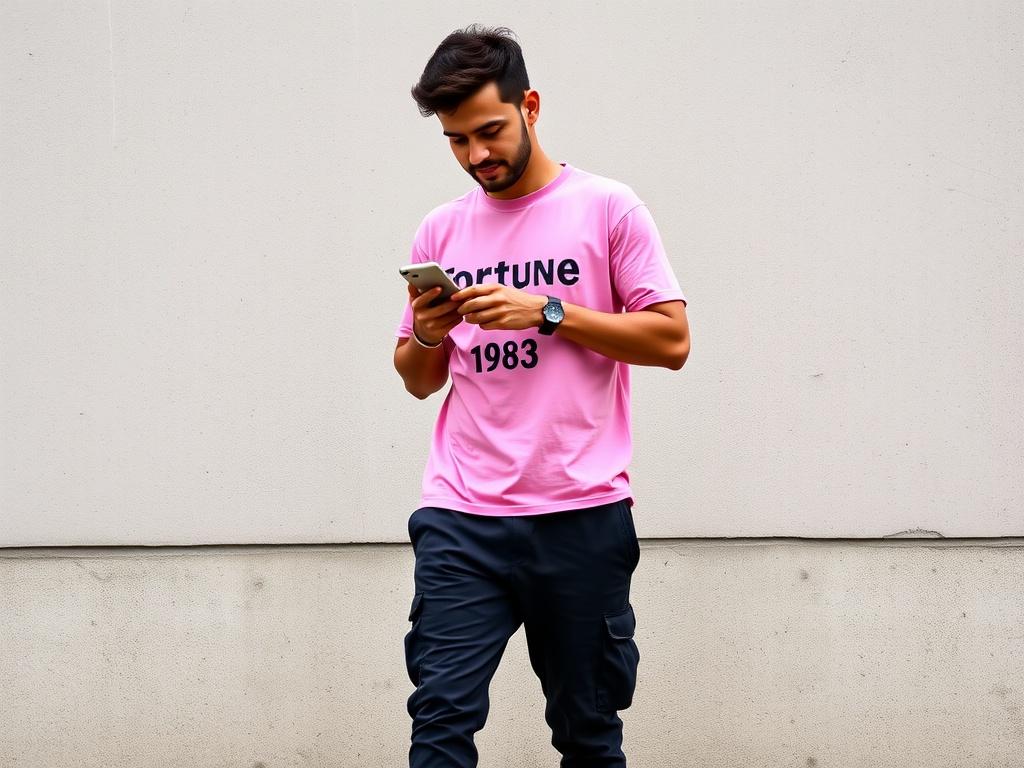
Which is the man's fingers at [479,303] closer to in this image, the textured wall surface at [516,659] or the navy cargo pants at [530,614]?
the navy cargo pants at [530,614]

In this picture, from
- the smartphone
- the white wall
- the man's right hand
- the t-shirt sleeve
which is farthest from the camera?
the white wall

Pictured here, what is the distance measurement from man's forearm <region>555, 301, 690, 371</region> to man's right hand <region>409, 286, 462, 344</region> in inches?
9.1

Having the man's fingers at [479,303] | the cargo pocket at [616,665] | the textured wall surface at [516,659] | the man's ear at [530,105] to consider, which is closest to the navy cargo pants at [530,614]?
the cargo pocket at [616,665]

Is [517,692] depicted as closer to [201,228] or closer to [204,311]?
[204,311]

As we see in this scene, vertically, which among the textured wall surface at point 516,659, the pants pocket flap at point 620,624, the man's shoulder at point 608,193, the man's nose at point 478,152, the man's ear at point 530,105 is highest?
the man's ear at point 530,105

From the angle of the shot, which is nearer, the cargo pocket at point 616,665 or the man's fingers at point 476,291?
the man's fingers at point 476,291

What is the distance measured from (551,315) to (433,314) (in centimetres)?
25

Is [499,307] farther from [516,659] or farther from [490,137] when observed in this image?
[516,659]

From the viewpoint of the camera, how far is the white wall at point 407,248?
371 cm

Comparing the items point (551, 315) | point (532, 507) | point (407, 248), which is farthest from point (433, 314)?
point (407, 248)

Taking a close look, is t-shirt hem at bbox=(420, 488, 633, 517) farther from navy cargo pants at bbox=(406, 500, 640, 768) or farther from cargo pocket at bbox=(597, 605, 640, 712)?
cargo pocket at bbox=(597, 605, 640, 712)

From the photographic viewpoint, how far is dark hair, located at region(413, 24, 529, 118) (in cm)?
238

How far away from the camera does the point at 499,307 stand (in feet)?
7.52

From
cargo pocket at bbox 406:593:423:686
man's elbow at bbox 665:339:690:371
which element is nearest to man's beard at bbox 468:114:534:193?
man's elbow at bbox 665:339:690:371
